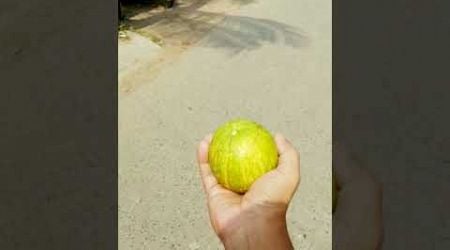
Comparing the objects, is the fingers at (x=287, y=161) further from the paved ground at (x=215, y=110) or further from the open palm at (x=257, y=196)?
the paved ground at (x=215, y=110)

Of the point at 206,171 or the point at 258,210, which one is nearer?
the point at 258,210

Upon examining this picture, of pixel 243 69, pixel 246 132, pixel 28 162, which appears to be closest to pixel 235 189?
pixel 246 132

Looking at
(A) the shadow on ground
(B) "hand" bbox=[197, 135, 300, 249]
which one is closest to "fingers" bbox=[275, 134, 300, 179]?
(B) "hand" bbox=[197, 135, 300, 249]

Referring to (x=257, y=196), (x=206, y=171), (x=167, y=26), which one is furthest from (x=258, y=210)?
(x=167, y=26)

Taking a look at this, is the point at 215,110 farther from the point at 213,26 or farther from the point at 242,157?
the point at 242,157
